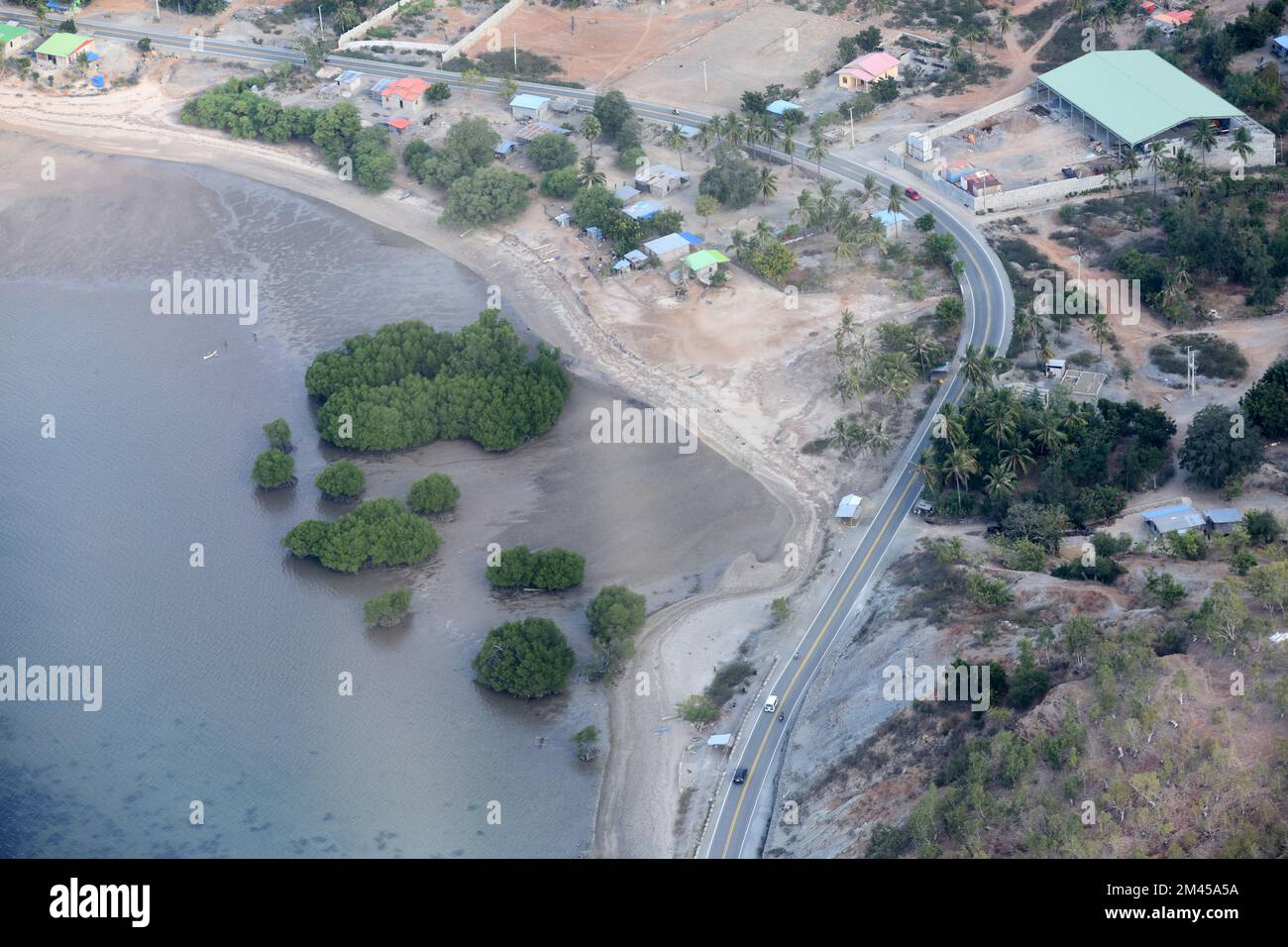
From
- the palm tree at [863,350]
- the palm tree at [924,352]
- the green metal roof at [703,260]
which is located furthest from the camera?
the green metal roof at [703,260]

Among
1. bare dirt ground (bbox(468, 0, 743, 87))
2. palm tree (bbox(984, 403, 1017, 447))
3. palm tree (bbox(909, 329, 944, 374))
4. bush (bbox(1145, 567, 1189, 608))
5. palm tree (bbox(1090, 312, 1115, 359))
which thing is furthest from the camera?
bare dirt ground (bbox(468, 0, 743, 87))

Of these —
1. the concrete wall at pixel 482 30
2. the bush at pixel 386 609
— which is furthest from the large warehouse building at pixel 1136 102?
the bush at pixel 386 609

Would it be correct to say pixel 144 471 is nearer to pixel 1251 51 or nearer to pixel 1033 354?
pixel 1033 354

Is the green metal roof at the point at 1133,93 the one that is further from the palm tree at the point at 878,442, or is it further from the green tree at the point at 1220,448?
the palm tree at the point at 878,442

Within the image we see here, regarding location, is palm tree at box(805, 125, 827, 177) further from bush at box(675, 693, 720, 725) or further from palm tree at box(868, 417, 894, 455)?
bush at box(675, 693, 720, 725)

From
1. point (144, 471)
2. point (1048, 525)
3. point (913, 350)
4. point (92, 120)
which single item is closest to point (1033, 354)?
point (913, 350)

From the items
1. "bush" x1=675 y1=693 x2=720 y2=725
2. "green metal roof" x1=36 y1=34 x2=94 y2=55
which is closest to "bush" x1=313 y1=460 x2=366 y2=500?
"bush" x1=675 y1=693 x2=720 y2=725
